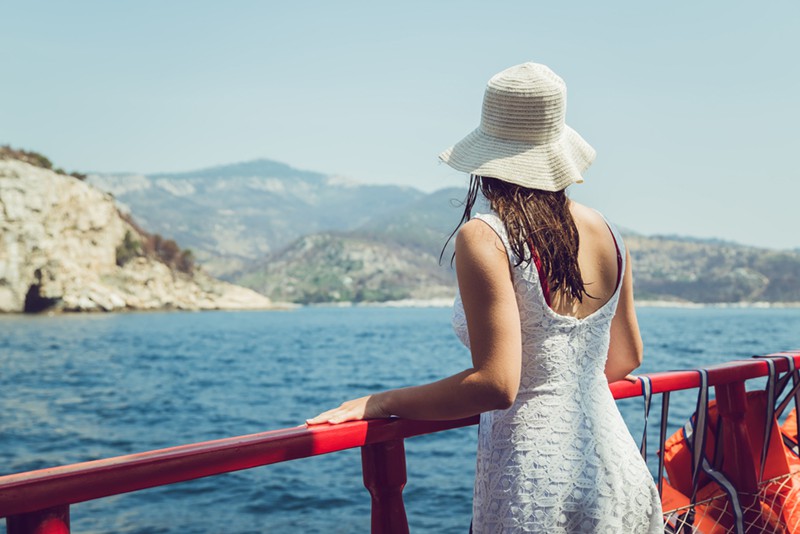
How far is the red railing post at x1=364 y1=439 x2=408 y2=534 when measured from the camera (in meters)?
1.75

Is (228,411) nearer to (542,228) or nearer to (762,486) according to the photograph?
(762,486)

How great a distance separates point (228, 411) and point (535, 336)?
20503 millimetres

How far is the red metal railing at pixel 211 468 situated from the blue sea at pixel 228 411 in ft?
26.8

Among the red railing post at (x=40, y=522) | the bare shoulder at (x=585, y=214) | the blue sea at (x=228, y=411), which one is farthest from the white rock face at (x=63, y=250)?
the bare shoulder at (x=585, y=214)

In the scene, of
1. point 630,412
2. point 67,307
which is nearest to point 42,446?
point 630,412

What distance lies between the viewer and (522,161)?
1.56 meters

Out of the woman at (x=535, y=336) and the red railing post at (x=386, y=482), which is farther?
the red railing post at (x=386, y=482)

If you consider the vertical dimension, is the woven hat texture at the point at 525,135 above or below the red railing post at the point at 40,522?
above

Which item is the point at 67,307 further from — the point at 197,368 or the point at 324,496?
the point at 324,496

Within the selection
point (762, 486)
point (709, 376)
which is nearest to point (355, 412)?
point (709, 376)

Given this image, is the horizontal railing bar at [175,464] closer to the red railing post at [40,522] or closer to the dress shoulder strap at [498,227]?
the red railing post at [40,522]

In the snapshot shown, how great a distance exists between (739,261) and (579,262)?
179954 mm

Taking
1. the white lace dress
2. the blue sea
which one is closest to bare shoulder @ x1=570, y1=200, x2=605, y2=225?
the white lace dress

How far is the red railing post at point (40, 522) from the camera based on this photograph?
1250 millimetres
